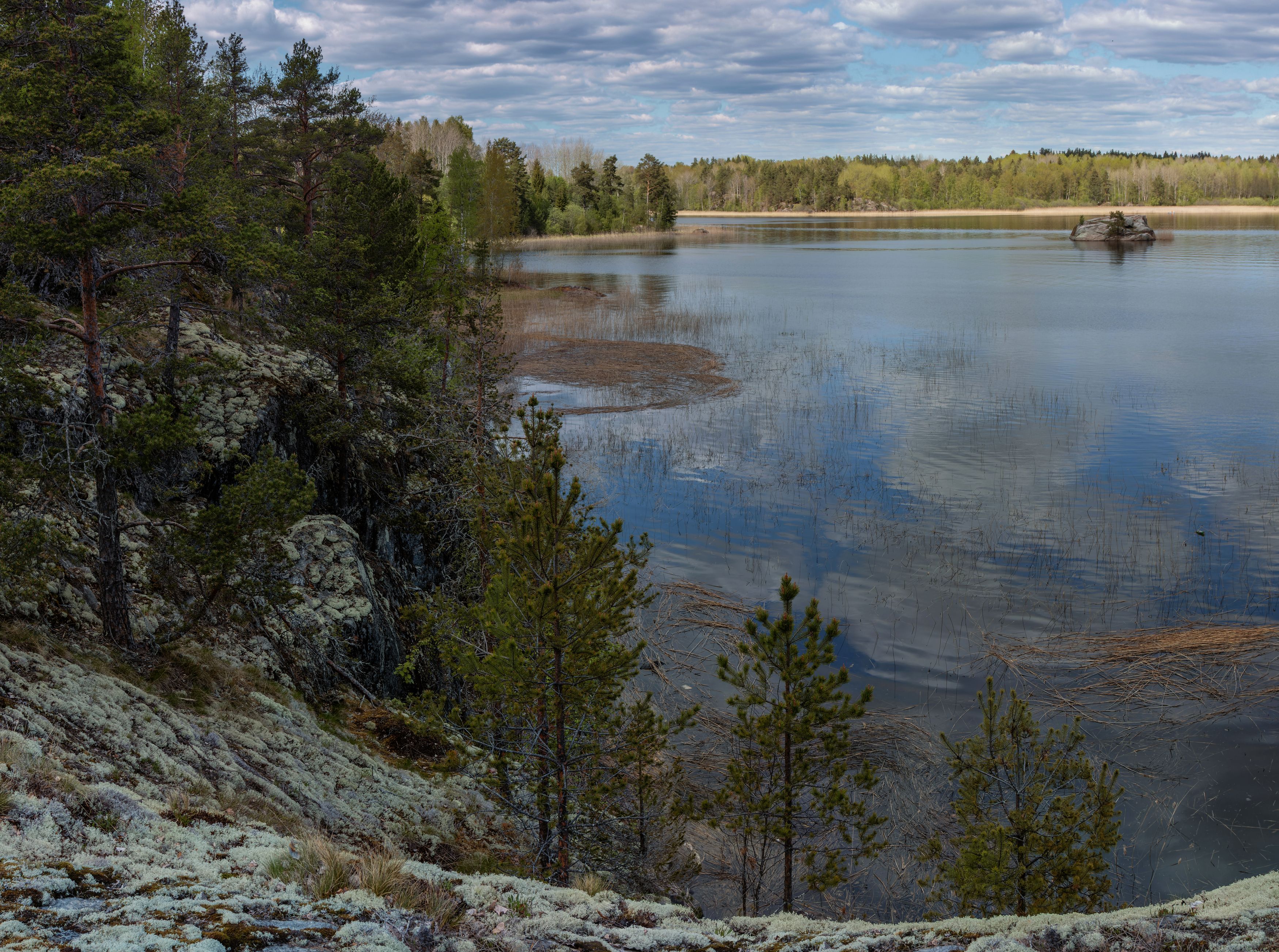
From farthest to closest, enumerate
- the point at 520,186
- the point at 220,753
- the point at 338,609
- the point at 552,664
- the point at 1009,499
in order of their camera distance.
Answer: the point at 520,186 → the point at 1009,499 → the point at 338,609 → the point at 552,664 → the point at 220,753

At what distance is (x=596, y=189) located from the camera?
495 feet

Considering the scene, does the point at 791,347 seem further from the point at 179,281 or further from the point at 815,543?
the point at 179,281

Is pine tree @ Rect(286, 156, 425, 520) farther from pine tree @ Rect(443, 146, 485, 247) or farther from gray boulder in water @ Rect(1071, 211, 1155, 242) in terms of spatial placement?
gray boulder in water @ Rect(1071, 211, 1155, 242)

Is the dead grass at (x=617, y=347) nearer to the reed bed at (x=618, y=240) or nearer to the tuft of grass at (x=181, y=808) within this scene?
the tuft of grass at (x=181, y=808)

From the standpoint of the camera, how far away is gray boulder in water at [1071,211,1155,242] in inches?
4193

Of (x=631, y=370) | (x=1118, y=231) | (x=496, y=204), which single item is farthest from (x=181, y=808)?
(x=1118, y=231)

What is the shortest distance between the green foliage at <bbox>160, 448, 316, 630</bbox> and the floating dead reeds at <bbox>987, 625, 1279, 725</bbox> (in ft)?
40.3

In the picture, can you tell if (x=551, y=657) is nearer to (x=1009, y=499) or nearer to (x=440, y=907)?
(x=440, y=907)

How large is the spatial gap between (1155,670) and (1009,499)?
28.6ft

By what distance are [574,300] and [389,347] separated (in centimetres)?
4520

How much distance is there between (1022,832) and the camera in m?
8.89

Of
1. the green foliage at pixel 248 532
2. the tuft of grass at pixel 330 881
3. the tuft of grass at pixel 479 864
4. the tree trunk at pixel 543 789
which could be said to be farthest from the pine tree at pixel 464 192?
the tuft of grass at pixel 330 881

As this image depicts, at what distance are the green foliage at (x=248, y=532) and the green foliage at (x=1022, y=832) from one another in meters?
7.88

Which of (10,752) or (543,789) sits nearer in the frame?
(10,752)
